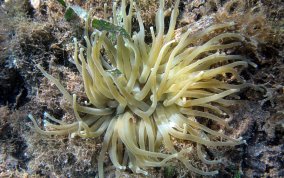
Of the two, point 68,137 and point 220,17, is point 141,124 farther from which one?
point 220,17

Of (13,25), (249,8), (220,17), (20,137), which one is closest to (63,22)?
(13,25)

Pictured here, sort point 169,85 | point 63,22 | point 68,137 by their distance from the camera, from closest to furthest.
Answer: point 169,85
point 68,137
point 63,22

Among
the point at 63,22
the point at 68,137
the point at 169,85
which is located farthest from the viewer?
the point at 63,22

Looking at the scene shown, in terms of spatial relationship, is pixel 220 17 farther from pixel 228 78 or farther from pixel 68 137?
pixel 68 137

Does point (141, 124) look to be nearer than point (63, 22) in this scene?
Yes

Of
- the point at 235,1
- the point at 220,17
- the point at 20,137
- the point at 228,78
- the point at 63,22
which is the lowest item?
the point at 20,137

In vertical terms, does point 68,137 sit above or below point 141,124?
below
